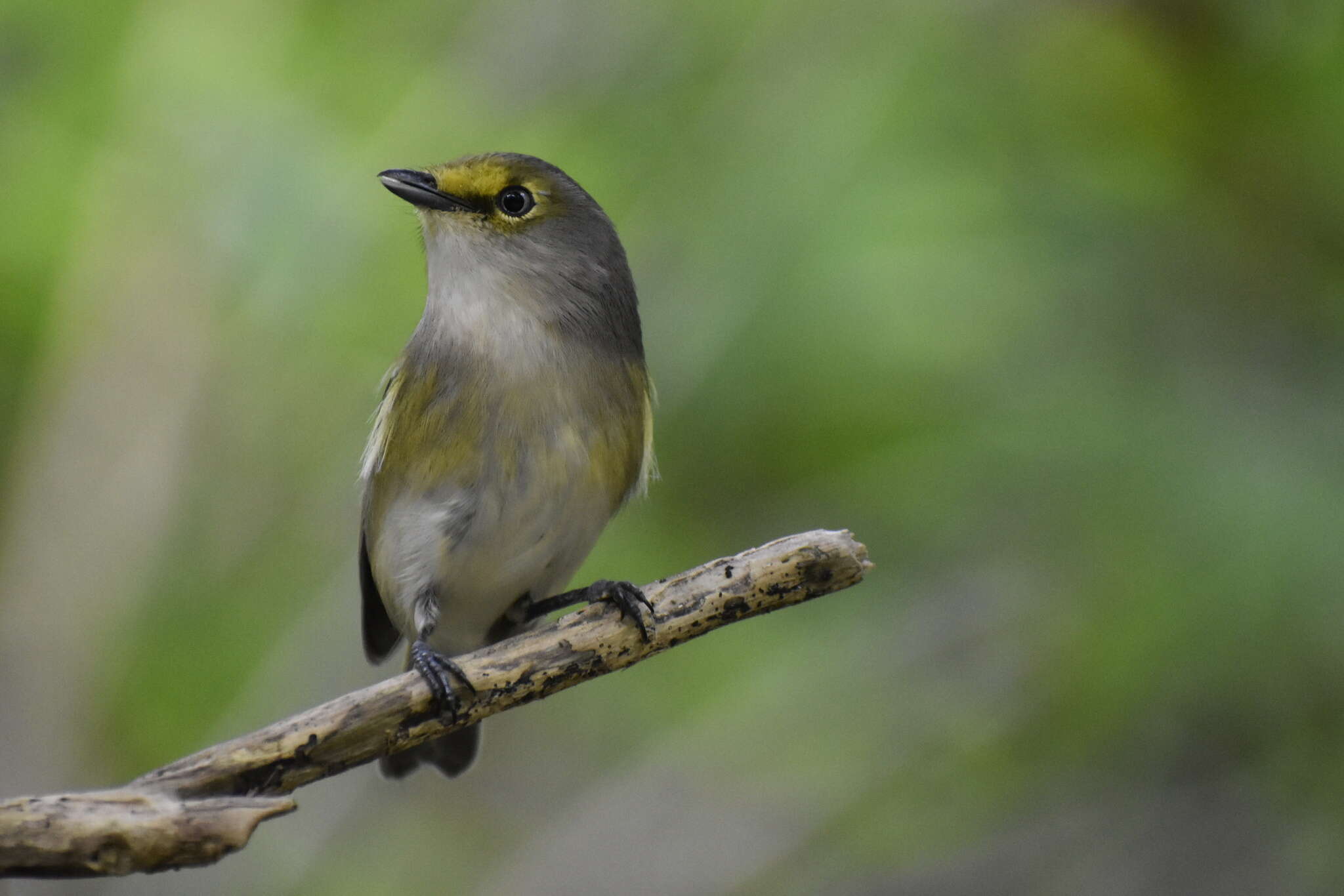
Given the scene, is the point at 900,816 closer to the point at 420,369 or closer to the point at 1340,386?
the point at 1340,386

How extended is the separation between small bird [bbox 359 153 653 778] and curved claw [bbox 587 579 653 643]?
0.30ft

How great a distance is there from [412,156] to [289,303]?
869 millimetres

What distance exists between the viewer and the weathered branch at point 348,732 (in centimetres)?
237

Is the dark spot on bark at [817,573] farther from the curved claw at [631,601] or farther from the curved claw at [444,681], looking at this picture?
the curved claw at [444,681]

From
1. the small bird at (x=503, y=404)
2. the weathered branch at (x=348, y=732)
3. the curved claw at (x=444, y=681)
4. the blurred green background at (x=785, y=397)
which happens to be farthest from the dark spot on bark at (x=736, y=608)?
the blurred green background at (x=785, y=397)

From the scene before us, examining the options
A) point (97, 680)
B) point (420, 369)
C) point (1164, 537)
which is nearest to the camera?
point (420, 369)

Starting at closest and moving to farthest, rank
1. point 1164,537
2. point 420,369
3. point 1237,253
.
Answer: point 420,369
point 1164,537
point 1237,253

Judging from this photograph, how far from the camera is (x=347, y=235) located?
215 inches

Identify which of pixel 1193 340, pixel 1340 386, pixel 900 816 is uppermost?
pixel 1193 340

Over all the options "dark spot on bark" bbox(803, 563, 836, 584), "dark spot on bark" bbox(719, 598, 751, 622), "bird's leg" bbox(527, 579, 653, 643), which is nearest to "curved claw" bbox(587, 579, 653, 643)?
"bird's leg" bbox(527, 579, 653, 643)

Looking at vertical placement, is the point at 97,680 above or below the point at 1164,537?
above

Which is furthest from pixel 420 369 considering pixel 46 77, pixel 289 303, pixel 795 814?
pixel 795 814

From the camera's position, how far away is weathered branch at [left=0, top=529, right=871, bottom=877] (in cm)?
237

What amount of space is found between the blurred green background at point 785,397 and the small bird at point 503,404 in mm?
1411
